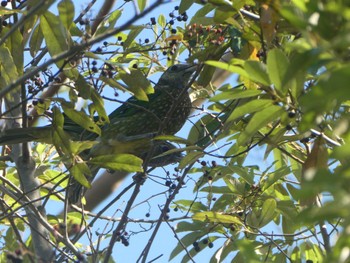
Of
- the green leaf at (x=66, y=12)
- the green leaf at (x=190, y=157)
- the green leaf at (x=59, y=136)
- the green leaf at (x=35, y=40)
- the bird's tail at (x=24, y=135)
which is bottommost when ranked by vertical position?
the green leaf at (x=190, y=157)

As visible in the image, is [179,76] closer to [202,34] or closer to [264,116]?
[202,34]

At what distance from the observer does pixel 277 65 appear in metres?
2.07

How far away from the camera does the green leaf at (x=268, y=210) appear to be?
3.56 meters

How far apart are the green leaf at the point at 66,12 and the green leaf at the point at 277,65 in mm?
1017

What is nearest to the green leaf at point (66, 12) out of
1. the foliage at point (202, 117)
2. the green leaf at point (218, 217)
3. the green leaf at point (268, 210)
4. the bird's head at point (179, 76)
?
the foliage at point (202, 117)

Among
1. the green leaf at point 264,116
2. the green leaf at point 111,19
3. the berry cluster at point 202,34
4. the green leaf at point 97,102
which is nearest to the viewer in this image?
the green leaf at point 264,116

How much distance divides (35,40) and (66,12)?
69 cm

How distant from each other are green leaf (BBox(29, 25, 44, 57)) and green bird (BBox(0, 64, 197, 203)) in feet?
1.11

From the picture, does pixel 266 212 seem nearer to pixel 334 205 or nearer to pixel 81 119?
pixel 81 119

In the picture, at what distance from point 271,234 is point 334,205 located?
2.24m

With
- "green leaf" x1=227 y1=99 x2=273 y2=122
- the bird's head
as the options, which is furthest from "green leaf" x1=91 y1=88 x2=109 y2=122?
the bird's head

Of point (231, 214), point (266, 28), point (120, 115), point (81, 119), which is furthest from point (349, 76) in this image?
point (120, 115)

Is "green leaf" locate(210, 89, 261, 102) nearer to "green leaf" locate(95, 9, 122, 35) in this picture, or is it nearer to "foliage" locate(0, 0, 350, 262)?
"foliage" locate(0, 0, 350, 262)

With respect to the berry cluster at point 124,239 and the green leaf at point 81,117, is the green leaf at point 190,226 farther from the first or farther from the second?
the green leaf at point 81,117
